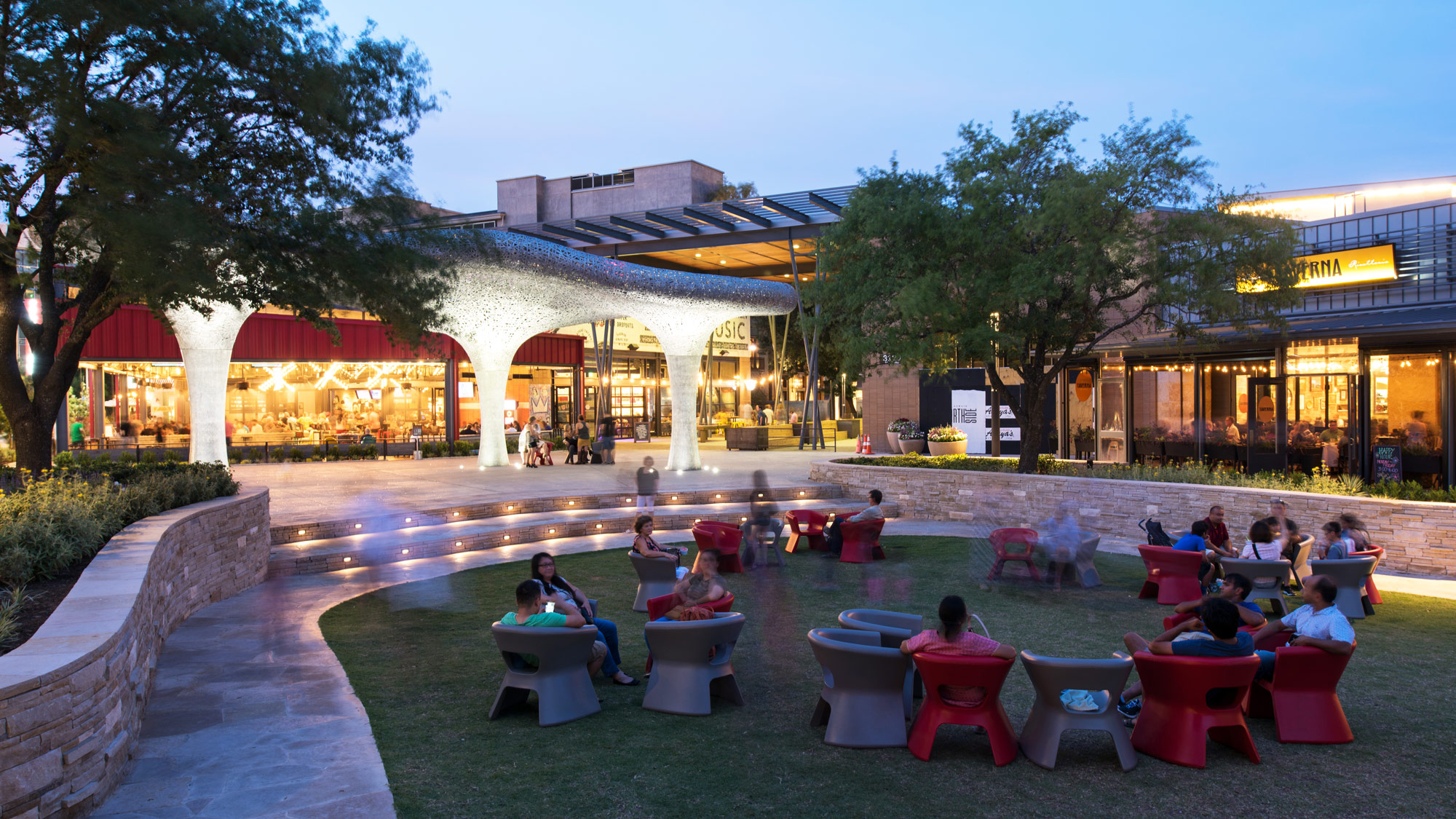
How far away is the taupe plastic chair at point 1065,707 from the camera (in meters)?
5.01

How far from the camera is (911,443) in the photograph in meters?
25.6

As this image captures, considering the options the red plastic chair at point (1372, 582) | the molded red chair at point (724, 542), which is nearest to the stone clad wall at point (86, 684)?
the molded red chair at point (724, 542)

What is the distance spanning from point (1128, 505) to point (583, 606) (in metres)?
10.2

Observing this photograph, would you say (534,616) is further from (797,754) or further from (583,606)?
(797,754)

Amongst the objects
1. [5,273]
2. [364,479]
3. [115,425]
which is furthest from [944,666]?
[115,425]

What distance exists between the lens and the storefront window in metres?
14.1

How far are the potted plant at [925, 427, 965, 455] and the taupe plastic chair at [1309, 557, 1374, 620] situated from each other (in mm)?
14912

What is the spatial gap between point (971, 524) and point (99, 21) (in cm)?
1384

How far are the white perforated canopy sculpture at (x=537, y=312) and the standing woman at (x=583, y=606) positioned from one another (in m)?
11.1

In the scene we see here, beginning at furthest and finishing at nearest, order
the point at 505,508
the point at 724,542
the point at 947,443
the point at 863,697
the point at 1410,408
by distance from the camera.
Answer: the point at 947,443 → the point at 505,508 → the point at 1410,408 → the point at 724,542 → the point at 863,697

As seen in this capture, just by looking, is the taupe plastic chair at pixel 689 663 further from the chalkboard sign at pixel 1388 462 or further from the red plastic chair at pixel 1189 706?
the chalkboard sign at pixel 1388 462

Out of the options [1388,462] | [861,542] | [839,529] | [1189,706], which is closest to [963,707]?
[1189,706]

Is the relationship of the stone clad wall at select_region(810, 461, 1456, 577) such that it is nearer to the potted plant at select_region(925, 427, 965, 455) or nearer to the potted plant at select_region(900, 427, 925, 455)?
the potted plant at select_region(925, 427, 965, 455)

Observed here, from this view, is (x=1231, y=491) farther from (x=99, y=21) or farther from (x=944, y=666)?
(x=99, y=21)
